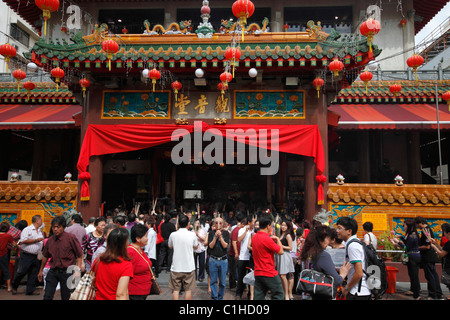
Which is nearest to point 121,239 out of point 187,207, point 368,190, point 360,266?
point 360,266

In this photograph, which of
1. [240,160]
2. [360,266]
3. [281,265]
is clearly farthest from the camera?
[240,160]

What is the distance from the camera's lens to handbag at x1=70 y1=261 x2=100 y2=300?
3.66 m

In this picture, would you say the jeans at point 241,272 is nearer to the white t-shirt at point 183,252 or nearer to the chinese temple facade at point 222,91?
the white t-shirt at point 183,252

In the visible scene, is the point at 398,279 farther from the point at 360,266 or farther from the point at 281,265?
the point at 360,266

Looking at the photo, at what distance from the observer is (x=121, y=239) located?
363 cm

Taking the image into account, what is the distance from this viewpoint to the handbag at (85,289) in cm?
366

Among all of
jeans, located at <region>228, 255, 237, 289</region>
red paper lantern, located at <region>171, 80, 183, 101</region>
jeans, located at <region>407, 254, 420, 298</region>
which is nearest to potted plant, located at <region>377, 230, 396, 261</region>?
jeans, located at <region>407, 254, 420, 298</region>

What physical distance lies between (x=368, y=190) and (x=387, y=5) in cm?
1078

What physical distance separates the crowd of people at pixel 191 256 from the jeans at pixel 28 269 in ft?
0.07

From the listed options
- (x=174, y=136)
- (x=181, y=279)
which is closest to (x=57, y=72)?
(x=174, y=136)

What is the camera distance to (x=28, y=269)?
7.48 metres

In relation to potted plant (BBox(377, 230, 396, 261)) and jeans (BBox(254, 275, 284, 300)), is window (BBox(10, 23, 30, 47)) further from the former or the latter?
jeans (BBox(254, 275, 284, 300))

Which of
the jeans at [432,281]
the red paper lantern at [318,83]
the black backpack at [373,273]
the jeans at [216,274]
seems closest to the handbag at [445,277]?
the jeans at [432,281]
